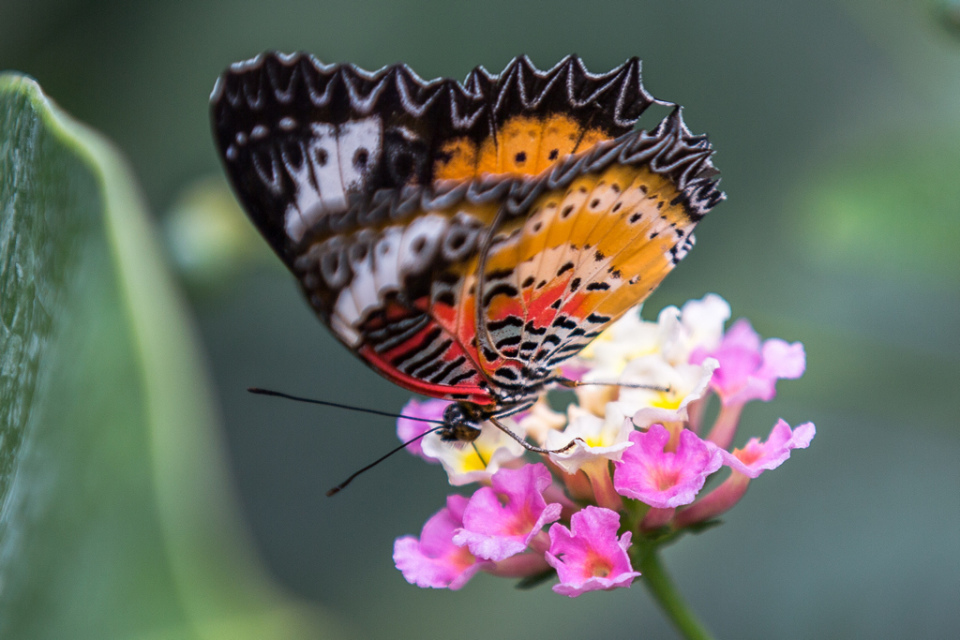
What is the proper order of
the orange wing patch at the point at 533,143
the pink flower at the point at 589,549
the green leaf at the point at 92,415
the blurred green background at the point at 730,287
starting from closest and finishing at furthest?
1. the green leaf at the point at 92,415
2. the pink flower at the point at 589,549
3. the orange wing patch at the point at 533,143
4. the blurred green background at the point at 730,287

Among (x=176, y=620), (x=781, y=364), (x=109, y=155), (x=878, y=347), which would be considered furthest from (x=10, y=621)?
(x=878, y=347)

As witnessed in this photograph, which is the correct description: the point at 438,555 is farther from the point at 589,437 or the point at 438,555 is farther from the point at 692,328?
the point at 692,328

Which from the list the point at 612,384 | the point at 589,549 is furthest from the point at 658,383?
the point at 589,549

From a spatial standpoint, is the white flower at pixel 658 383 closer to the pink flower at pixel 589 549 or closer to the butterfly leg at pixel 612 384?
the butterfly leg at pixel 612 384

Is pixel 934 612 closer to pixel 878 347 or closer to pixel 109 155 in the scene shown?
pixel 878 347

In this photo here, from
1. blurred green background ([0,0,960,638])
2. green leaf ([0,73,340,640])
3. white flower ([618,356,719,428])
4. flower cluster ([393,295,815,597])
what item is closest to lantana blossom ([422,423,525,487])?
flower cluster ([393,295,815,597])

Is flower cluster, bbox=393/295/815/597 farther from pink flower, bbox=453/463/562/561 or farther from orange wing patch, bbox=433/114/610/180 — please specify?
orange wing patch, bbox=433/114/610/180

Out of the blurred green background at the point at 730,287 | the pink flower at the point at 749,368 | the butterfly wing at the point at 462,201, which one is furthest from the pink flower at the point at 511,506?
the blurred green background at the point at 730,287
